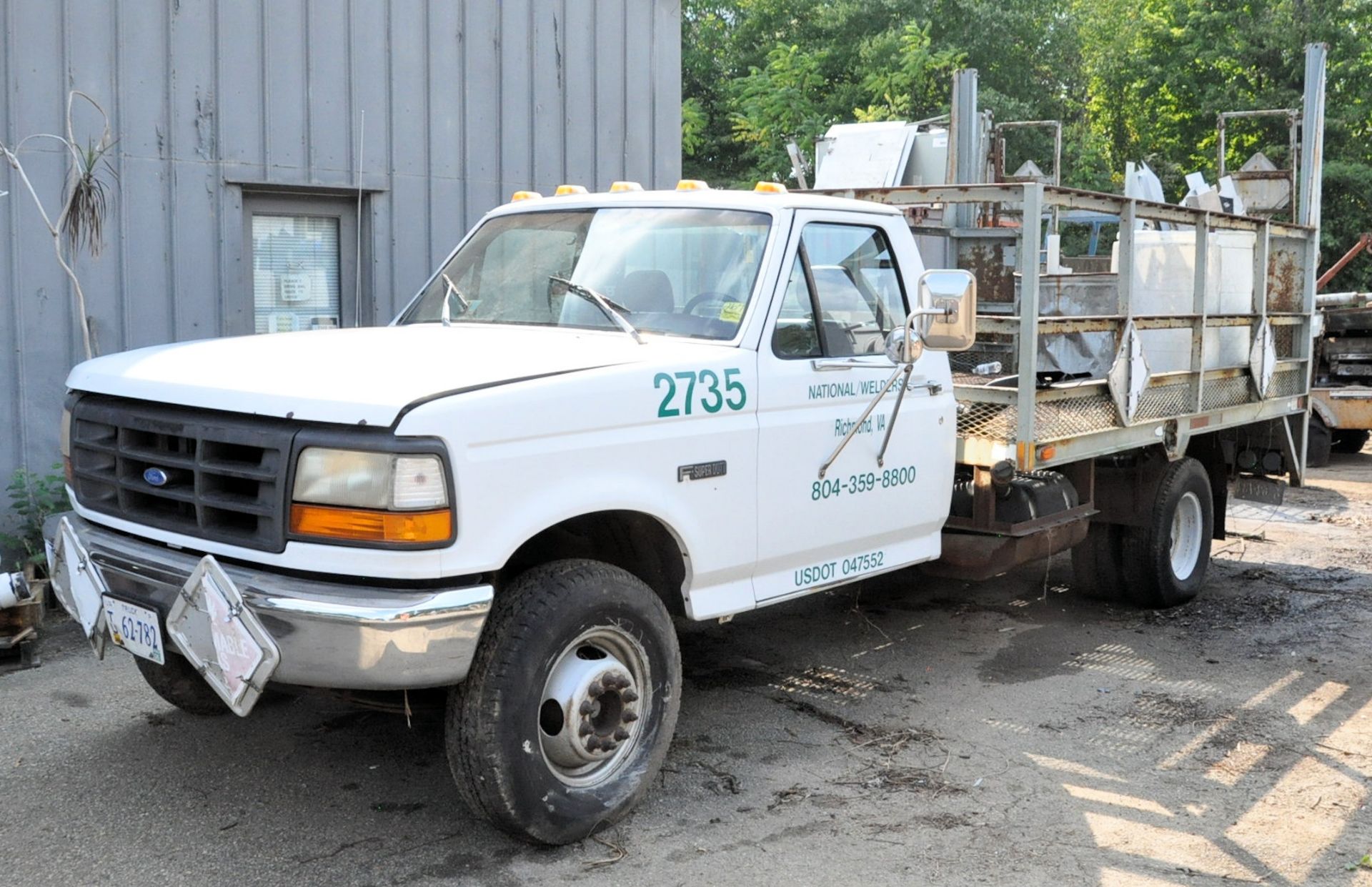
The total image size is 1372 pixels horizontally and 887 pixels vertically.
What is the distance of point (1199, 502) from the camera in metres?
7.89

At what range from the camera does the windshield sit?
4.93 meters

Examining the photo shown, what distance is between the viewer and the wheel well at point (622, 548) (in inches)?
175

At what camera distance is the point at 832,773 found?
493cm

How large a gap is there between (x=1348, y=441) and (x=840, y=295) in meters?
13.1

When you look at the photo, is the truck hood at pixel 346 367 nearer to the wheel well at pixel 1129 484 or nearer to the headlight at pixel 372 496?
the headlight at pixel 372 496

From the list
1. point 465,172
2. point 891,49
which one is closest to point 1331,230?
point 891,49

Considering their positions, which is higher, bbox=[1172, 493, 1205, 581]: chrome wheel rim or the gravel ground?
bbox=[1172, 493, 1205, 581]: chrome wheel rim

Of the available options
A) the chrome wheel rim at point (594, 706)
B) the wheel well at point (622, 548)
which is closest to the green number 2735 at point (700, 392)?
the wheel well at point (622, 548)

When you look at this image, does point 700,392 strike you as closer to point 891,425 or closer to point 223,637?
point 891,425

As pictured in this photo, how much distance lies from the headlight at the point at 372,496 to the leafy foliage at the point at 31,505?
422 centimetres

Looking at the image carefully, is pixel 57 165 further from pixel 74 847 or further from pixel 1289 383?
pixel 1289 383

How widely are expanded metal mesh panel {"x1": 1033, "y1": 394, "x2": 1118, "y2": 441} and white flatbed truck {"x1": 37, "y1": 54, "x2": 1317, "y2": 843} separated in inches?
1.1

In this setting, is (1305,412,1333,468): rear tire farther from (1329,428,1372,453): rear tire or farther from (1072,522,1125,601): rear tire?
(1072,522,1125,601): rear tire

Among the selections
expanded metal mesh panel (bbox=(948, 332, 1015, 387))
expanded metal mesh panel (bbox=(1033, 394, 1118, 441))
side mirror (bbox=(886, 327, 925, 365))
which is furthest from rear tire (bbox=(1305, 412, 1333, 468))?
side mirror (bbox=(886, 327, 925, 365))
